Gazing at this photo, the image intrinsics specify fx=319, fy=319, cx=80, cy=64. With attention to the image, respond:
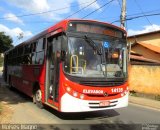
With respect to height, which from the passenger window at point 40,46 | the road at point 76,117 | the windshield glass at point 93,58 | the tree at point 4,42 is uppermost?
the tree at point 4,42

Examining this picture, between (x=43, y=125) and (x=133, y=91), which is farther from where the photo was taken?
(x=133, y=91)

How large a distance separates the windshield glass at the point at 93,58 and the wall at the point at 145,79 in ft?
29.7

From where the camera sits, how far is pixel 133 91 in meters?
20.9

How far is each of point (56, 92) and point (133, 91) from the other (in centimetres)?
1147

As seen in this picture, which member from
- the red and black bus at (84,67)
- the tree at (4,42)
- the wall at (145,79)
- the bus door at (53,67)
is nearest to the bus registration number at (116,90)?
the red and black bus at (84,67)

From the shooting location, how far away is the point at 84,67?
32.1 feet

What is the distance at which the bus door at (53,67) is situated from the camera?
1028cm

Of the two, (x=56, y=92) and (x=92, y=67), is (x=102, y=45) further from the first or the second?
(x=56, y=92)

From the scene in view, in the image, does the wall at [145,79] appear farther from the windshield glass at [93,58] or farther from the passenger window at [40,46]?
the windshield glass at [93,58]

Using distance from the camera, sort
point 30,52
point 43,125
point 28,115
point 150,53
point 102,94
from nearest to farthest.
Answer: point 43,125 < point 102,94 < point 28,115 < point 30,52 < point 150,53

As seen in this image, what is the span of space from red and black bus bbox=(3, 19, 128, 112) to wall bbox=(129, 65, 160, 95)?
8.89 m

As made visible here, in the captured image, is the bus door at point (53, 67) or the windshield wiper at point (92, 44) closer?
the windshield wiper at point (92, 44)

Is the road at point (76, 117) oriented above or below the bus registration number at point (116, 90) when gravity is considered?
below

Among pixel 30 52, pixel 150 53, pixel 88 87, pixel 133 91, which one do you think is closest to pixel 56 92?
pixel 88 87
